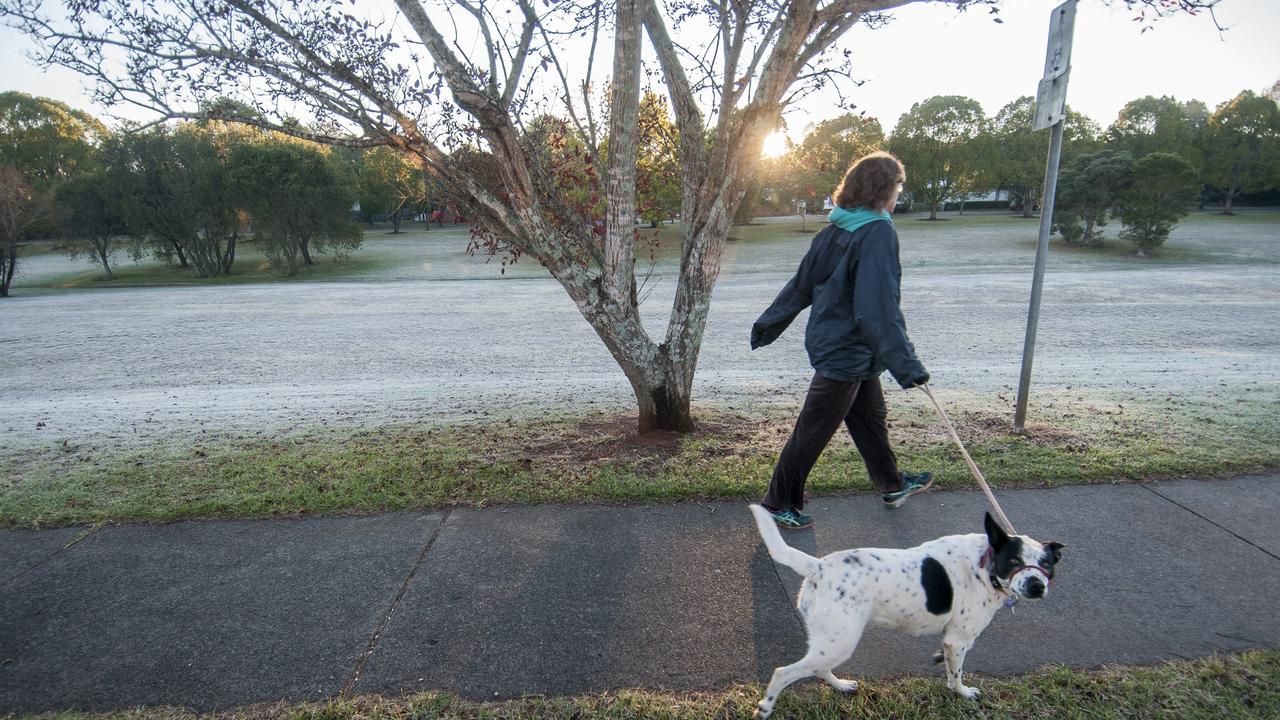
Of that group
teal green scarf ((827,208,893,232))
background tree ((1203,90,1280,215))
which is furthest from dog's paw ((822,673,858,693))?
background tree ((1203,90,1280,215))

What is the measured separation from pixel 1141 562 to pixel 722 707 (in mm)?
2441

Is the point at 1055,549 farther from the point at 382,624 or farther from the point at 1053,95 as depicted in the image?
the point at 1053,95

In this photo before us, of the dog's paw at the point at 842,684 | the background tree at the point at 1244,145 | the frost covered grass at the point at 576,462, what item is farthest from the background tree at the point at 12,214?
the background tree at the point at 1244,145

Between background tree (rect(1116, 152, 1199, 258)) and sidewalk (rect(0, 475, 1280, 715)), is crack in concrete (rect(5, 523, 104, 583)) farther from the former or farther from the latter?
background tree (rect(1116, 152, 1199, 258))

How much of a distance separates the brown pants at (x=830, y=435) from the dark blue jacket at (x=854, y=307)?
0.14 m

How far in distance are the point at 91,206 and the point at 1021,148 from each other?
5849cm

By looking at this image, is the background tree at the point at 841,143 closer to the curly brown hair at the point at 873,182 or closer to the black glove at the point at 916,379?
the curly brown hair at the point at 873,182

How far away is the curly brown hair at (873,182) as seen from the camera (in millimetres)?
3547

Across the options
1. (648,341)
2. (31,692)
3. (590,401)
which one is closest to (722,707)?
(31,692)

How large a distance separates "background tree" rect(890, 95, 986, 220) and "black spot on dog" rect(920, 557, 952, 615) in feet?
174

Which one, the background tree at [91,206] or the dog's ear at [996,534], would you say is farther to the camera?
the background tree at [91,206]

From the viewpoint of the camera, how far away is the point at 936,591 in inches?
98.8

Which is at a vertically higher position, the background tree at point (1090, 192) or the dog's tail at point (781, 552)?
the background tree at point (1090, 192)

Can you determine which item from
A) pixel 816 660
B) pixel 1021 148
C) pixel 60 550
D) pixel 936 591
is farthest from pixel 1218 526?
pixel 1021 148
